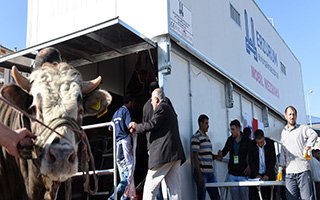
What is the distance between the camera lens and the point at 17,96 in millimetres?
2963

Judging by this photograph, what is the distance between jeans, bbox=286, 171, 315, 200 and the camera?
6.43 meters

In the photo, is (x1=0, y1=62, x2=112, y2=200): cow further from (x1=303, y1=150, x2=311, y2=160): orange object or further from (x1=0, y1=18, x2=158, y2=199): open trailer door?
(x1=303, y1=150, x2=311, y2=160): orange object

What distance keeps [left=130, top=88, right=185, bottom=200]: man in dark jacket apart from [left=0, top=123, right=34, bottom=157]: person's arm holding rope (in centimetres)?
325

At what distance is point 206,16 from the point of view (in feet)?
29.2

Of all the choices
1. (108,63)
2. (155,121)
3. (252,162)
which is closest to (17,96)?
(155,121)

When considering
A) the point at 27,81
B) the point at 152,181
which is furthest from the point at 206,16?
the point at 27,81

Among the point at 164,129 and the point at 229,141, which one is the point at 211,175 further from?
the point at 164,129

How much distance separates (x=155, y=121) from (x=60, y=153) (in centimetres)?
340

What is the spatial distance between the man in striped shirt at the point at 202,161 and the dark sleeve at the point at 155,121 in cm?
149

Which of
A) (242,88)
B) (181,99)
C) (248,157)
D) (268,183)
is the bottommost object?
(268,183)

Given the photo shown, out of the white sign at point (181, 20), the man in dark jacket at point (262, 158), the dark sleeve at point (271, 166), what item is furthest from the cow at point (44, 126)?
the dark sleeve at point (271, 166)

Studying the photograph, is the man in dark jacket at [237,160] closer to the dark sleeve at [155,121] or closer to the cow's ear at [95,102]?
the dark sleeve at [155,121]

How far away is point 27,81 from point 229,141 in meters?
5.76

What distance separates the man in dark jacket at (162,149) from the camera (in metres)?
5.81
